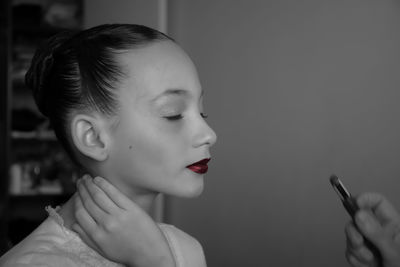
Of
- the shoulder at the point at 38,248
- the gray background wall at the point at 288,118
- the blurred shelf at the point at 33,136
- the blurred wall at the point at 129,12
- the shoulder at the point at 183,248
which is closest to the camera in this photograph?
the shoulder at the point at 38,248

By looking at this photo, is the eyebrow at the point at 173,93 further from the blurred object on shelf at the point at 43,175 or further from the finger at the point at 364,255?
the blurred object on shelf at the point at 43,175

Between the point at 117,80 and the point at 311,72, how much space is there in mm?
909

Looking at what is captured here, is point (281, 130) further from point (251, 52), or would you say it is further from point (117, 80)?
point (117, 80)

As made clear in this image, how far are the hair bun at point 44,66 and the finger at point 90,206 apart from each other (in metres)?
0.24

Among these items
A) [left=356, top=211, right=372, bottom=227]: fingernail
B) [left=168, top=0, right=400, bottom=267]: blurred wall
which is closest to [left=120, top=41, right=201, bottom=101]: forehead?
[left=356, top=211, right=372, bottom=227]: fingernail

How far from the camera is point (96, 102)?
0.82 metres

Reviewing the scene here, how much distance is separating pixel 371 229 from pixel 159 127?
46cm

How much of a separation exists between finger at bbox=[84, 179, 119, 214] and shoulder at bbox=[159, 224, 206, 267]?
0.26m

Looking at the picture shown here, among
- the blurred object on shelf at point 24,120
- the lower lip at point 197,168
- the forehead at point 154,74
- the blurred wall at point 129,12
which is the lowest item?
the blurred object on shelf at point 24,120

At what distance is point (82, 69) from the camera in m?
0.84

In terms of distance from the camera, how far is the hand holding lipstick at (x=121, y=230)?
759mm

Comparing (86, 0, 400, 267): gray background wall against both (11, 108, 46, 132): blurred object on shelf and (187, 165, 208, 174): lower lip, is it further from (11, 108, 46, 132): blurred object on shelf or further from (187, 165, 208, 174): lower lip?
(11, 108, 46, 132): blurred object on shelf

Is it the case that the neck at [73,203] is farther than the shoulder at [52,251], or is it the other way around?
the neck at [73,203]

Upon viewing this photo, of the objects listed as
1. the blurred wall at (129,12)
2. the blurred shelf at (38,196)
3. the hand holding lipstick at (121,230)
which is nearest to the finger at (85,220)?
the hand holding lipstick at (121,230)
